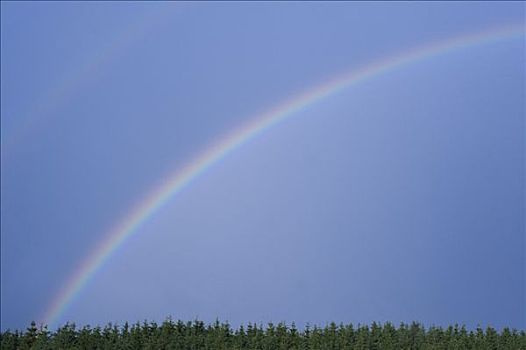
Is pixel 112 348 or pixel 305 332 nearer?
pixel 112 348

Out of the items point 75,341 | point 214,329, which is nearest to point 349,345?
point 214,329

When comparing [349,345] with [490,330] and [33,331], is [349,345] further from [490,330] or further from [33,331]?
[33,331]

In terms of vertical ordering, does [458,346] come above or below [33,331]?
below

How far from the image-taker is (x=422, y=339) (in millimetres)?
47406

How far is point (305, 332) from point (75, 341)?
14.1m

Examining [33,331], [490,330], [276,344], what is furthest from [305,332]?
[33,331]

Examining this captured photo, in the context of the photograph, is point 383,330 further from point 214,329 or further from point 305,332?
point 214,329

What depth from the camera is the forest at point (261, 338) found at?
44781 millimetres

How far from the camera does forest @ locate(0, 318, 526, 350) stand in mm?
44781

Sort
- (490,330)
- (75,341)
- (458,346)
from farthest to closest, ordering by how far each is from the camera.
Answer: (490,330) < (75,341) < (458,346)

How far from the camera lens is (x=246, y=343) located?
46.1m

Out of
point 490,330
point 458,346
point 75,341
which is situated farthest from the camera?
point 490,330

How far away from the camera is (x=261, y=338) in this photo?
46.8m

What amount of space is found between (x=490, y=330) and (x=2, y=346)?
3131cm
